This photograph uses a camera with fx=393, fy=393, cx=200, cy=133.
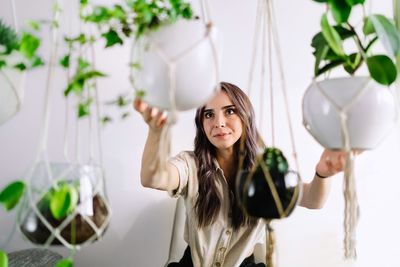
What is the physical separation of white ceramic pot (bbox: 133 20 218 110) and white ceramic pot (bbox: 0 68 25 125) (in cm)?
27

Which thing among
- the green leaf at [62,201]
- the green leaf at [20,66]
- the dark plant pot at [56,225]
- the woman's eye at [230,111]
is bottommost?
the dark plant pot at [56,225]

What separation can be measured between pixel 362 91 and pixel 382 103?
0.05 m

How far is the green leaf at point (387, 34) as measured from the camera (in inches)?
27.7

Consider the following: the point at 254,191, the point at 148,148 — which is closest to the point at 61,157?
the point at 148,148

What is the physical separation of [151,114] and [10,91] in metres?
0.27

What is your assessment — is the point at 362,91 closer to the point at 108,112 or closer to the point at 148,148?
the point at 148,148

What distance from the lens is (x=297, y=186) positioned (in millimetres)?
738

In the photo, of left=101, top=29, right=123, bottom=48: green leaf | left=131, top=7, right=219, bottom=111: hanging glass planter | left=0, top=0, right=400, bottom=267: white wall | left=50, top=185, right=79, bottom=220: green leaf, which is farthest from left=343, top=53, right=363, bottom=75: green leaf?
left=0, top=0, right=400, bottom=267: white wall

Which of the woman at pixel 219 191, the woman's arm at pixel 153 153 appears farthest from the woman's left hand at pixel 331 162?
the woman's arm at pixel 153 153

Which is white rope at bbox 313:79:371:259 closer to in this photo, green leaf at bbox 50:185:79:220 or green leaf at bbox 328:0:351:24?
green leaf at bbox 328:0:351:24

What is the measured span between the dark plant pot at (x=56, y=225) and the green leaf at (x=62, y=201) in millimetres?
44

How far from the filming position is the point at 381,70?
27.8 inches

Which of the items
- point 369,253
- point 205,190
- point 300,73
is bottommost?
point 369,253

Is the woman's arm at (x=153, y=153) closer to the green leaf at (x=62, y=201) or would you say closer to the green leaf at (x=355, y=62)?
the green leaf at (x=62, y=201)
